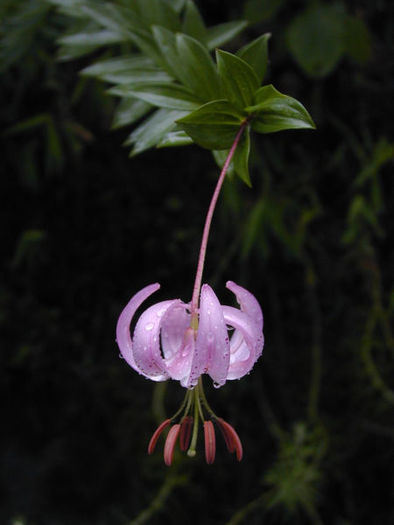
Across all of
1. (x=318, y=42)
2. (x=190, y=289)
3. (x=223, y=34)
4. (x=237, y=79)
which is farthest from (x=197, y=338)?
(x=190, y=289)

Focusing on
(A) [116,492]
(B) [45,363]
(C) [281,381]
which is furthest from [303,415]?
(B) [45,363]

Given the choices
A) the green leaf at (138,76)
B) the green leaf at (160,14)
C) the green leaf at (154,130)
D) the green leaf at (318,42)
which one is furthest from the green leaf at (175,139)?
the green leaf at (318,42)

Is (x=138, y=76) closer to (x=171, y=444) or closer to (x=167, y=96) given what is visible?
(x=167, y=96)

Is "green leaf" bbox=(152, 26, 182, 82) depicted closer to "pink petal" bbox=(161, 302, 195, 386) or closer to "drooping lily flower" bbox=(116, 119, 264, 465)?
"drooping lily flower" bbox=(116, 119, 264, 465)

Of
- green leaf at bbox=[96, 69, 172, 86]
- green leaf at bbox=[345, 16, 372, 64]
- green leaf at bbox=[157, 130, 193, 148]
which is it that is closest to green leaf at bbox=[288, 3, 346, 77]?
green leaf at bbox=[345, 16, 372, 64]

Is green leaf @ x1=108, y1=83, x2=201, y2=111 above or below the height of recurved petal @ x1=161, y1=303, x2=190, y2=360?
above

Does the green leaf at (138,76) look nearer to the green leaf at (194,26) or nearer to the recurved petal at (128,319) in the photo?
the green leaf at (194,26)
